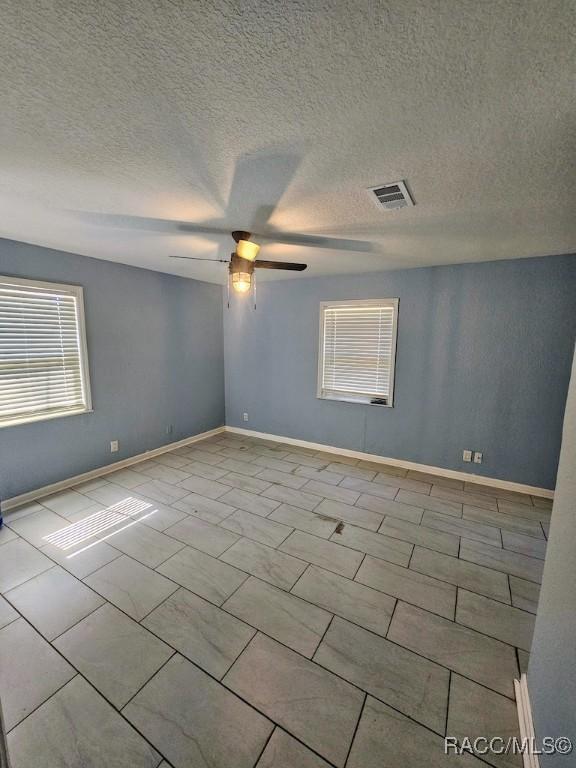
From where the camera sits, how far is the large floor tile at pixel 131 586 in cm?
186

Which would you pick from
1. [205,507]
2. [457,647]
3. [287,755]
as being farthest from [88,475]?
[457,647]

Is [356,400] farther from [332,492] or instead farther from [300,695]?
[300,695]

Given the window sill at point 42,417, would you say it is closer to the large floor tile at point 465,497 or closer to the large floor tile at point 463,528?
the large floor tile at point 463,528

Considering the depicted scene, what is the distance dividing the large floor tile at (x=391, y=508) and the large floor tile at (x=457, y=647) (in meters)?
1.03

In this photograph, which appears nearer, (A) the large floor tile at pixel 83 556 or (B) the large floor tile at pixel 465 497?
(A) the large floor tile at pixel 83 556

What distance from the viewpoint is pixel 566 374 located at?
302 centimetres

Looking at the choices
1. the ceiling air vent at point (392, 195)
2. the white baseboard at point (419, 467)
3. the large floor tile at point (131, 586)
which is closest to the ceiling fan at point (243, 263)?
the ceiling air vent at point (392, 195)

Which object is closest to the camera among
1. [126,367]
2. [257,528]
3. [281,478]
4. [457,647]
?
[457,647]

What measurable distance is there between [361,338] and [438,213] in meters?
2.01

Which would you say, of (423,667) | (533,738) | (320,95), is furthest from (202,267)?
(533,738)

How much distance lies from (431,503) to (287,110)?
326 centimetres

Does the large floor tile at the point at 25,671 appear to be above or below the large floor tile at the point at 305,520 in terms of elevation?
below

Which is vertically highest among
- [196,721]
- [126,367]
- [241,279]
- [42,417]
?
[241,279]

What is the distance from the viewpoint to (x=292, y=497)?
3.17m
